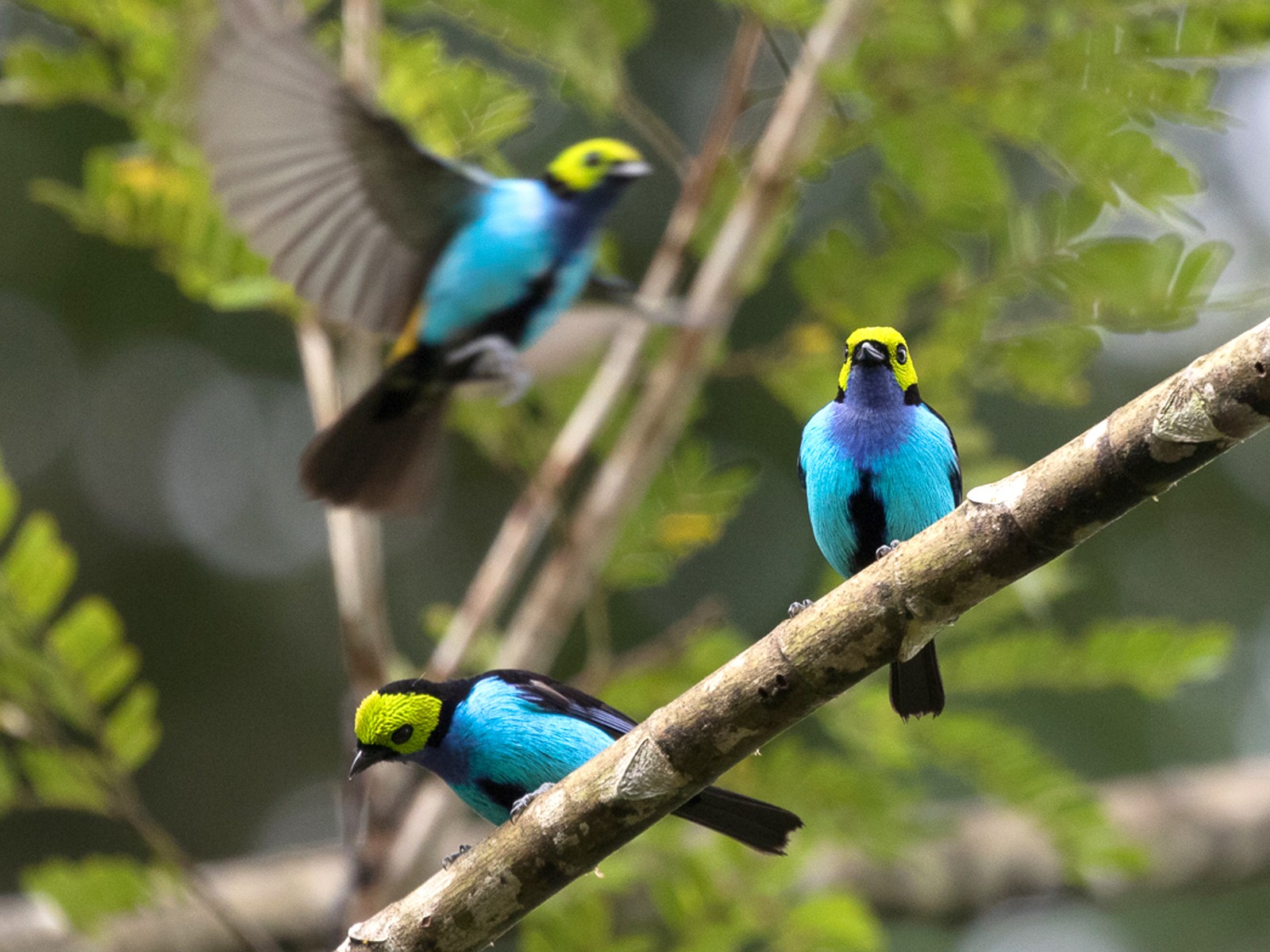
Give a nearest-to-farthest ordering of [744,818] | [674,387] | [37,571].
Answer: [744,818], [37,571], [674,387]

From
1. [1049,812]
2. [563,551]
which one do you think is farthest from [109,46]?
[1049,812]

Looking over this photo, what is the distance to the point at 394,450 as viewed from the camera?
2.45m

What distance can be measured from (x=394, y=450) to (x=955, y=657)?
3.63ft

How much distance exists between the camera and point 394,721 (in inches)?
55.1

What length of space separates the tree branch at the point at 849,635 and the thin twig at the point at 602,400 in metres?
2.29

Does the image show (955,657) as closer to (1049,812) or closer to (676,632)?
(1049,812)

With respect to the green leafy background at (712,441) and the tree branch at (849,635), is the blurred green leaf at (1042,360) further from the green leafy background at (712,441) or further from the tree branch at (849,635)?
the tree branch at (849,635)

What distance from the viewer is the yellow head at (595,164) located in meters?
2.29

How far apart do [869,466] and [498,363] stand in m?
0.81

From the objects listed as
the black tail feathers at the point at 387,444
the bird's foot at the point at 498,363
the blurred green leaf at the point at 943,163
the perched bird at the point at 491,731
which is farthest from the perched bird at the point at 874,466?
the blurred green leaf at the point at 943,163

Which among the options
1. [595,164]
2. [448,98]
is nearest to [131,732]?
[448,98]

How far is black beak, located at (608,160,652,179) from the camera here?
7.38 feet

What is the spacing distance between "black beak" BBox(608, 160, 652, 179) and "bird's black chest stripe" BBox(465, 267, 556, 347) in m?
0.20

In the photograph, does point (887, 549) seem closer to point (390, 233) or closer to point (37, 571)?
point (390, 233)
